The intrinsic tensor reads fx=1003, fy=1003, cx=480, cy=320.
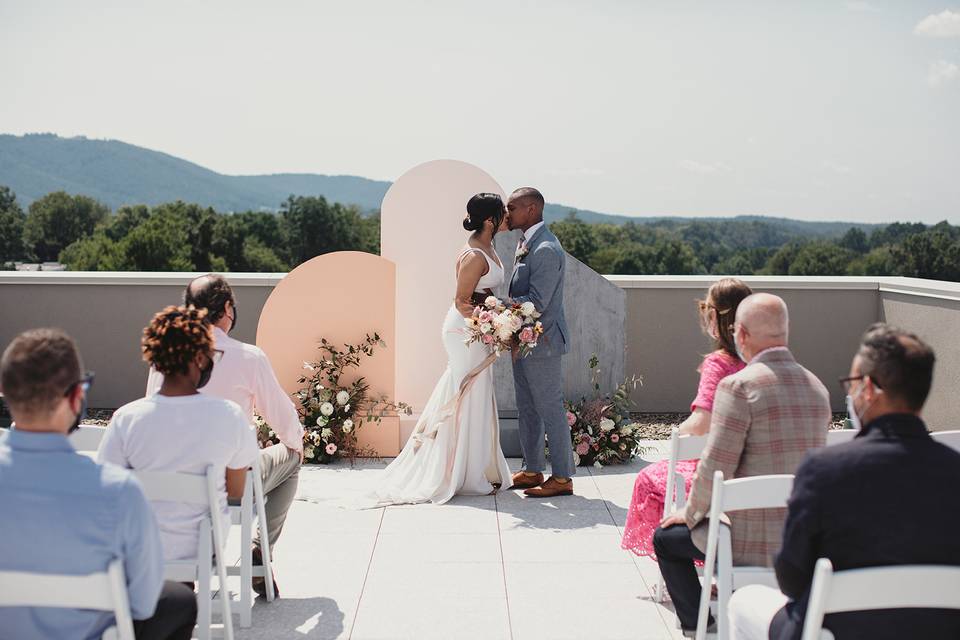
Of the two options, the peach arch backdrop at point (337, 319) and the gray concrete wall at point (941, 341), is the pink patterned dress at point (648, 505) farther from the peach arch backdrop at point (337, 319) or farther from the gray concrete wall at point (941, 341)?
the gray concrete wall at point (941, 341)

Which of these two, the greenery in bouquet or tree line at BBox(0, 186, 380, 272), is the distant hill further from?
the greenery in bouquet

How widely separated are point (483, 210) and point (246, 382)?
2.18 meters

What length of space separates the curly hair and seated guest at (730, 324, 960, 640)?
2022 mm

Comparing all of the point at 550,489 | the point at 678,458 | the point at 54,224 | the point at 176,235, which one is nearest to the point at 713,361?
the point at 678,458

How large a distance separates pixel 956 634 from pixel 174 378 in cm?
251

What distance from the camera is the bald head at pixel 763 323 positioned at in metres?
3.50

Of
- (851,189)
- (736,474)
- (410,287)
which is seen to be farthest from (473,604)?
(851,189)

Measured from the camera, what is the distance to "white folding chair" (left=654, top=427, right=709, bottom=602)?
394cm

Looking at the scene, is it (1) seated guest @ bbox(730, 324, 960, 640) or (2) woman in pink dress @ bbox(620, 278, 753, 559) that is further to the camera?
(2) woman in pink dress @ bbox(620, 278, 753, 559)

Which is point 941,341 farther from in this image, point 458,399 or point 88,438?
point 88,438

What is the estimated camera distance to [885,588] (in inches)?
92.1

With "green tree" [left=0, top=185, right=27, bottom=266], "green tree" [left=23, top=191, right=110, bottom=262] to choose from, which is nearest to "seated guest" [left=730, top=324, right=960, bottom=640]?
"green tree" [left=0, top=185, right=27, bottom=266]

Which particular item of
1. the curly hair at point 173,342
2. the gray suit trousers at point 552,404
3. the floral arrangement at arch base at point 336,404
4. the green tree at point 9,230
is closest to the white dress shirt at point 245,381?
the curly hair at point 173,342

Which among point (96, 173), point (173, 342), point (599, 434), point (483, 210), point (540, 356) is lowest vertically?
point (599, 434)
